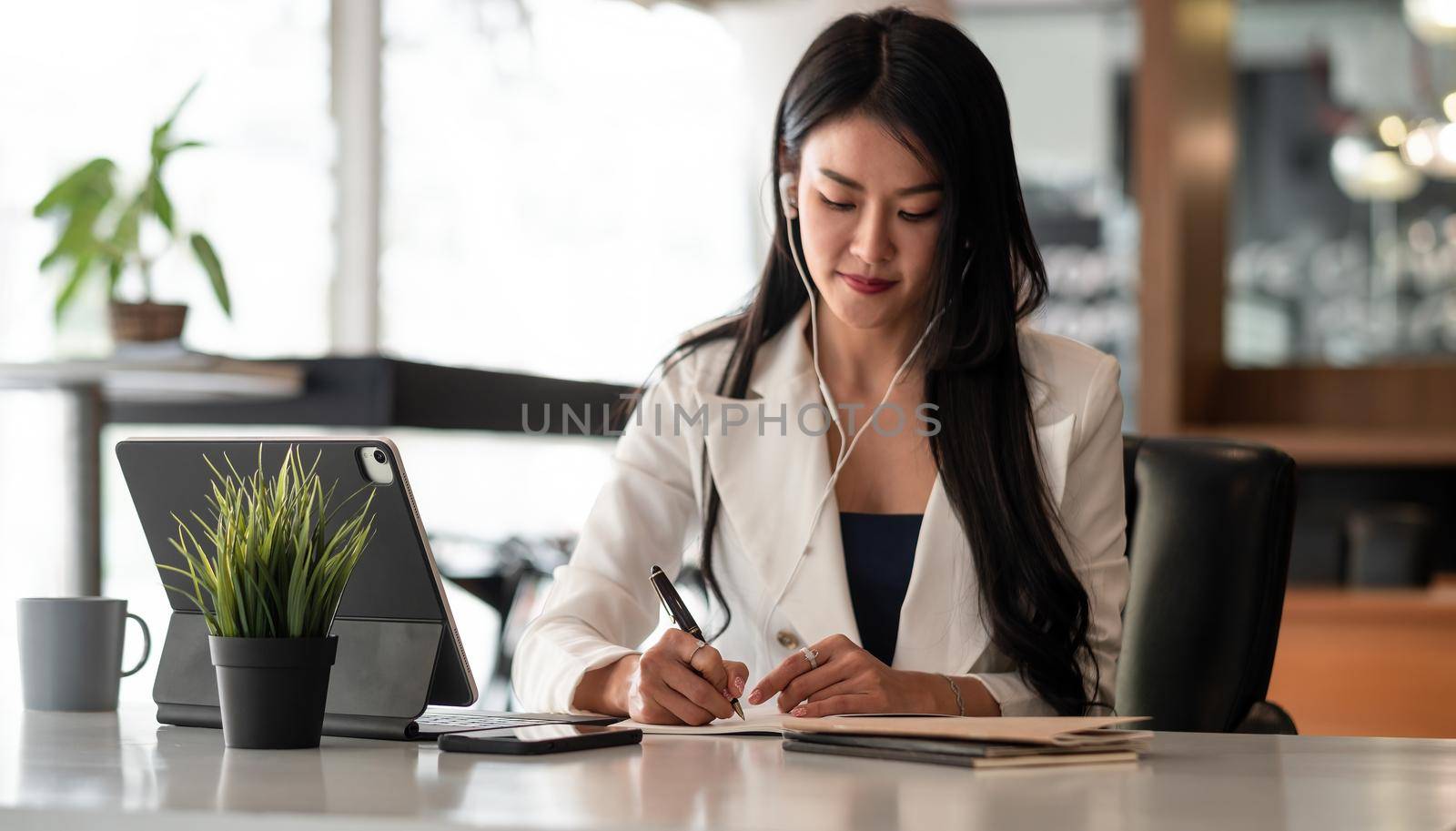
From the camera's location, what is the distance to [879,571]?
→ 1622 millimetres

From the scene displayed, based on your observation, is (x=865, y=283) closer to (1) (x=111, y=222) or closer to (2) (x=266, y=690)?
(2) (x=266, y=690)

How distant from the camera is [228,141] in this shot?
330 cm

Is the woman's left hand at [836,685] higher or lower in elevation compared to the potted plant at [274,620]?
lower

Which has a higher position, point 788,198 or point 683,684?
point 788,198

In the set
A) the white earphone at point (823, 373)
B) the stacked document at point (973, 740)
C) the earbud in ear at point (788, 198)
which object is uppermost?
the earbud in ear at point (788, 198)

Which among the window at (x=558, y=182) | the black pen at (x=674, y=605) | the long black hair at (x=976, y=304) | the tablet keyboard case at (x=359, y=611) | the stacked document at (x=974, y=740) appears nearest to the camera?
the stacked document at (x=974, y=740)

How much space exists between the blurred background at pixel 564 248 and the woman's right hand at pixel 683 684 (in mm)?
995

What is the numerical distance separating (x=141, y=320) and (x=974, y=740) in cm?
161

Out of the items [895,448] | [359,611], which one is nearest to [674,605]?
[359,611]

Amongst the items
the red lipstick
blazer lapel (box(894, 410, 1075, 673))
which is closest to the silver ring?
blazer lapel (box(894, 410, 1075, 673))

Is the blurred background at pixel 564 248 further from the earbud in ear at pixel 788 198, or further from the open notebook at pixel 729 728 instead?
the open notebook at pixel 729 728

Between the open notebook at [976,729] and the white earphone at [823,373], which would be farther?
the white earphone at [823,373]

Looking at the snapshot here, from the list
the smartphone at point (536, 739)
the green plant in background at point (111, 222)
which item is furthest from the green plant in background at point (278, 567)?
the green plant in background at point (111, 222)

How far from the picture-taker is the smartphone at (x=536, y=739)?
97cm
